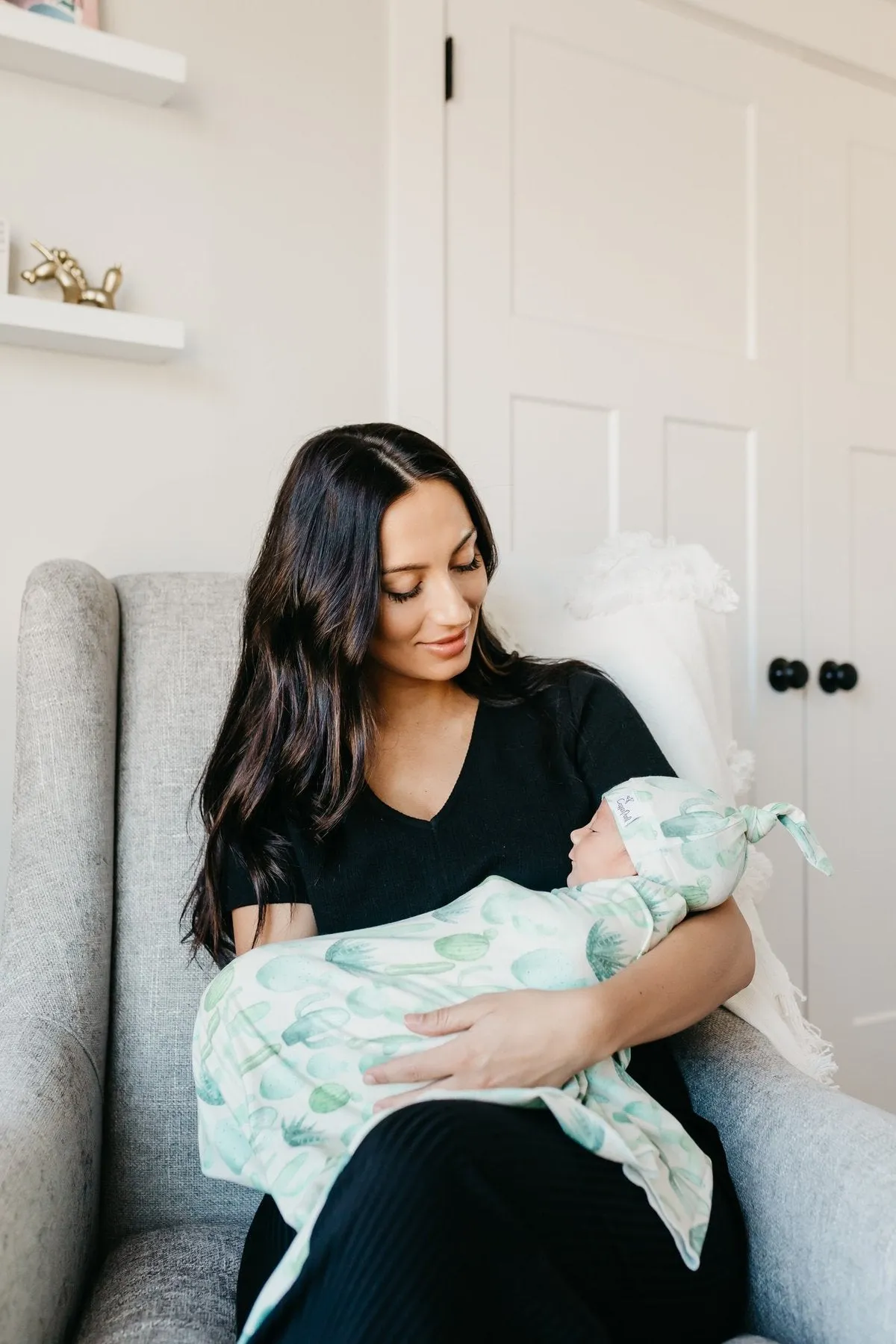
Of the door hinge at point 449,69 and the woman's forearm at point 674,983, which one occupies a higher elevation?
the door hinge at point 449,69

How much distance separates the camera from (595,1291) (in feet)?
2.72

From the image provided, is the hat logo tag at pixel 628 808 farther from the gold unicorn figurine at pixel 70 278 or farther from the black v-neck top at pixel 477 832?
the gold unicorn figurine at pixel 70 278

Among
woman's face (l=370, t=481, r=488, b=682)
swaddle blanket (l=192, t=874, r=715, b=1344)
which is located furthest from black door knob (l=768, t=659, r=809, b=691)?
swaddle blanket (l=192, t=874, r=715, b=1344)

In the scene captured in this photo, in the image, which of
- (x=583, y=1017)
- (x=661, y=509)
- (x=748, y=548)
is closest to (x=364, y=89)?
(x=661, y=509)

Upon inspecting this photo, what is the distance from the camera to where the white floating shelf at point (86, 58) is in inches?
59.9

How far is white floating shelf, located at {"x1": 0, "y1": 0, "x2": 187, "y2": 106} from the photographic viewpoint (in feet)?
4.99

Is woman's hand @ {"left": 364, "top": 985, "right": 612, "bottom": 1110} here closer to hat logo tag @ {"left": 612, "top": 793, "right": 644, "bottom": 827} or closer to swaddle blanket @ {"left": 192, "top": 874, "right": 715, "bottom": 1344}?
swaddle blanket @ {"left": 192, "top": 874, "right": 715, "bottom": 1344}

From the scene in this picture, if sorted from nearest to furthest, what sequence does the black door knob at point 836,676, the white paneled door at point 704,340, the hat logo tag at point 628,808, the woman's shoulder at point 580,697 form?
the hat logo tag at point 628,808 < the woman's shoulder at point 580,697 < the white paneled door at point 704,340 < the black door knob at point 836,676

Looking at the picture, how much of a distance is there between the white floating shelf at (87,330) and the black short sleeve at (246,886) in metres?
0.79

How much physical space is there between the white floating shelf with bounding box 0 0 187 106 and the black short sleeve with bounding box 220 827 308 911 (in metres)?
1.14

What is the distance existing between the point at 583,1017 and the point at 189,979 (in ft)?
1.71

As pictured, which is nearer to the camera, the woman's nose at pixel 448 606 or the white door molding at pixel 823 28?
the woman's nose at pixel 448 606

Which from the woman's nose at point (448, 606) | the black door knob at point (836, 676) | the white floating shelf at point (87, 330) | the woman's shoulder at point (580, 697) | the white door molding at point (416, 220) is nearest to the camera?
the woman's nose at point (448, 606)

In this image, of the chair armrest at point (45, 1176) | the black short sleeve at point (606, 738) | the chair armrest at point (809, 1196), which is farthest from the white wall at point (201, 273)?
the chair armrest at point (809, 1196)
